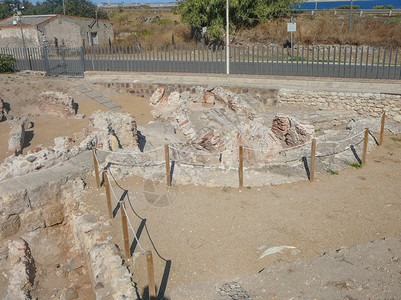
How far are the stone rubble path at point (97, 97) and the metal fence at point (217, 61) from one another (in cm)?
168

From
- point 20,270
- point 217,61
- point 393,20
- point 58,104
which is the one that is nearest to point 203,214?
point 20,270

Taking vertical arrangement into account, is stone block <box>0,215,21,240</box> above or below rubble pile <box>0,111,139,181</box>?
below

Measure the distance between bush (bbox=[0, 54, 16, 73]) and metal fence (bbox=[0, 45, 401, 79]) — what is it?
0.55m

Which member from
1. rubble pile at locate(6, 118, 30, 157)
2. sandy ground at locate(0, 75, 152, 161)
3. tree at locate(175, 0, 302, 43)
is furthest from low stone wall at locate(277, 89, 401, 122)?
tree at locate(175, 0, 302, 43)

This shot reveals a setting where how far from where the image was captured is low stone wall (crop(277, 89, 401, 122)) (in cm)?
1328

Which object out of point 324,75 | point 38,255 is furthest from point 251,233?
point 324,75

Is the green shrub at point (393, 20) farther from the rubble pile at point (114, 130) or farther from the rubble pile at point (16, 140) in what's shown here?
the rubble pile at point (16, 140)

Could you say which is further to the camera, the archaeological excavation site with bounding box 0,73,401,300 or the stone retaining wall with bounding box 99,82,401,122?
the stone retaining wall with bounding box 99,82,401,122

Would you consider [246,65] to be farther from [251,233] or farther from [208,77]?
[251,233]

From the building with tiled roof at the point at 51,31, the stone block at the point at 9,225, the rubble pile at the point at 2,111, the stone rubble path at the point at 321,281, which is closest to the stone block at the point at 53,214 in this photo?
the stone block at the point at 9,225

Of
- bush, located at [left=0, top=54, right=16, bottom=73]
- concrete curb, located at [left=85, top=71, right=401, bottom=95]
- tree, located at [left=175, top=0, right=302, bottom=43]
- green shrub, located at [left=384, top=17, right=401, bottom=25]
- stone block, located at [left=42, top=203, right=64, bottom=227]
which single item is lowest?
stone block, located at [left=42, top=203, right=64, bottom=227]

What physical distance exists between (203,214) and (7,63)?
663 inches

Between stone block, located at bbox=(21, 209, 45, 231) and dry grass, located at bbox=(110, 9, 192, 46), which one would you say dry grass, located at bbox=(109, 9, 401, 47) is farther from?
stone block, located at bbox=(21, 209, 45, 231)

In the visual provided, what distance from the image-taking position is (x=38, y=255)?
7.02 metres
